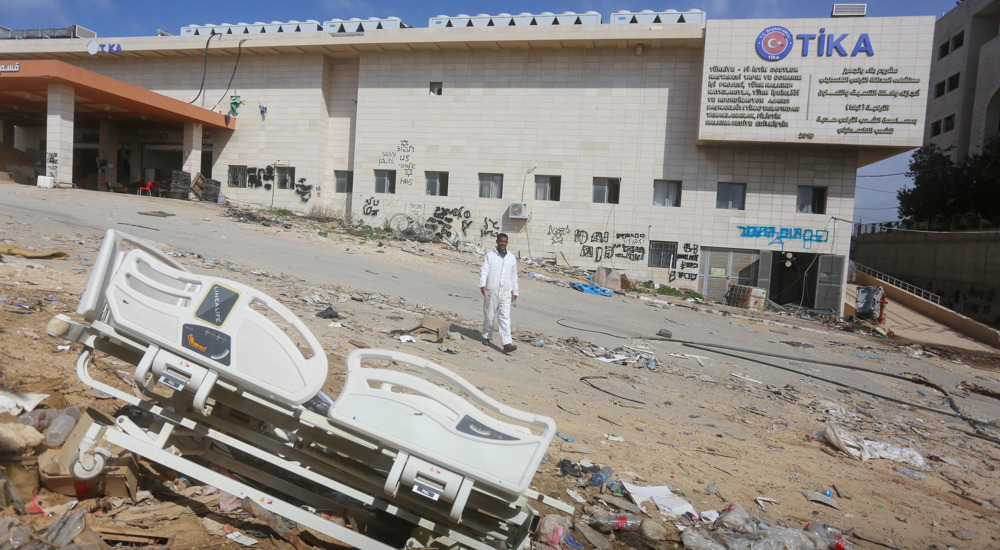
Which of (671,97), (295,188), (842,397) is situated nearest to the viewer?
(842,397)

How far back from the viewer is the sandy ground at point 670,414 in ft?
13.8

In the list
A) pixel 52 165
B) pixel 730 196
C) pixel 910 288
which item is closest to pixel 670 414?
pixel 730 196

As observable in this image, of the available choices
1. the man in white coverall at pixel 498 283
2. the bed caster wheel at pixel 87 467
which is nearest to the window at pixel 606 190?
the man in white coverall at pixel 498 283

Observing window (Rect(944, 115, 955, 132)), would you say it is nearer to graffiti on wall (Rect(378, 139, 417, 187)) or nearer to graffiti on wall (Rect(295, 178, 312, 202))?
graffiti on wall (Rect(378, 139, 417, 187))

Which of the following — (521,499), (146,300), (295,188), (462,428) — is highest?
(295,188)

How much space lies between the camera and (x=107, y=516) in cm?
298

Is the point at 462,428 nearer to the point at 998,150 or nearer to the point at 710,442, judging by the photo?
the point at 710,442

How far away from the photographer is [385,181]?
24.7 metres

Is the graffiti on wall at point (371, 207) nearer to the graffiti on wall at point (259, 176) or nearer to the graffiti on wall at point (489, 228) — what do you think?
the graffiti on wall at point (259, 176)

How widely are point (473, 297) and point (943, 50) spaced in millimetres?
43206

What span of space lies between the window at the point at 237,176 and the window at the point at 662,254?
18.1 m

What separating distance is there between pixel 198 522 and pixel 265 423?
64cm

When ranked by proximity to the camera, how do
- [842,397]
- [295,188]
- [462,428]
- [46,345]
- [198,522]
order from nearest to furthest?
1. [462,428]
2. [198,522]
3. [46,345]
4. [842,397]
5. [295,188]

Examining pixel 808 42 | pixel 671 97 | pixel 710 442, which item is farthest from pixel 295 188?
pixel 710 442
